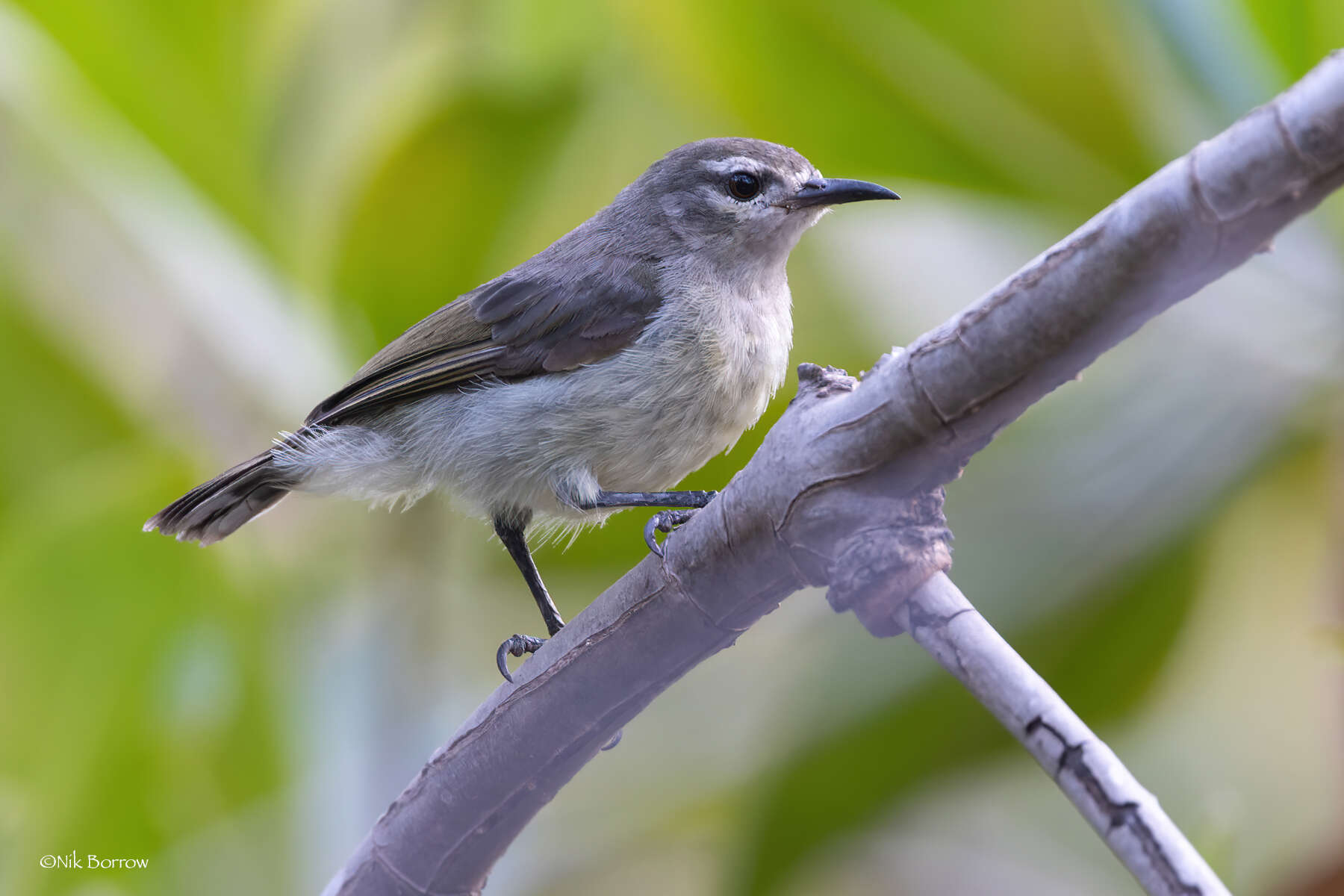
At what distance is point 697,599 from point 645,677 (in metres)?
0.21

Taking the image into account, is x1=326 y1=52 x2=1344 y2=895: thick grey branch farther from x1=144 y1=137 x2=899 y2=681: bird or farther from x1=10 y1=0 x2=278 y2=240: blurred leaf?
x1=10 y1=0 x2=278 y2=240: blurred leaf

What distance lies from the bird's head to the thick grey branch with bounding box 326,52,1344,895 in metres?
1.24

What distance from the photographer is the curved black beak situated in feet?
8.58

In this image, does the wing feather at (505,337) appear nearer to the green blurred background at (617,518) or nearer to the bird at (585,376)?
the bird at (585,376)

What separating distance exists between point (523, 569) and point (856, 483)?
1.66 metres

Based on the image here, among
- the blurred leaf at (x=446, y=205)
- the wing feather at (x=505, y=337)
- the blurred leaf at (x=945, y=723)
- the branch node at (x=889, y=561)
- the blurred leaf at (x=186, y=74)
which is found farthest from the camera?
the blurred leaf at (x=186, y=74)

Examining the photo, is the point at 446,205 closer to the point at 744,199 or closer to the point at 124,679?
the point at 744,199

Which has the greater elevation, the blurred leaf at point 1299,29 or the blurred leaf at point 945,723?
the blurred leaf at point 1299,29

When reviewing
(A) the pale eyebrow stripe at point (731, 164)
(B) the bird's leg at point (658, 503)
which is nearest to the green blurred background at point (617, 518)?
(A) the pale eyebrow stripe at point (731, 164)

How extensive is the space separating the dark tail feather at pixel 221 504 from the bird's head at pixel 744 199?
46.3 inches

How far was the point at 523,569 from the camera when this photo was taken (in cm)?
296

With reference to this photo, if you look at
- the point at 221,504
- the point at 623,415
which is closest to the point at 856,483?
the point at 623,415

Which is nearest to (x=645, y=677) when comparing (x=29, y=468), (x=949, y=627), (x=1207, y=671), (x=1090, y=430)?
(x=949, y=627)

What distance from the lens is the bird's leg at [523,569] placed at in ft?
9.17
